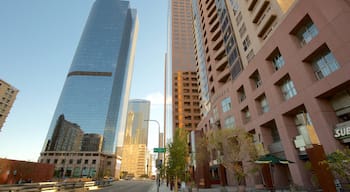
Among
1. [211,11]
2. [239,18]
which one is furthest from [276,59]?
[211,11]

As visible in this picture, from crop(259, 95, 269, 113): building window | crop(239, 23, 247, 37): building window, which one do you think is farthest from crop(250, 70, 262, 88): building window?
crop(239, 23, 247, 37): building window

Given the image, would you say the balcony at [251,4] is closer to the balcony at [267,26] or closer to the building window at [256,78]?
the balcony at [267,26]

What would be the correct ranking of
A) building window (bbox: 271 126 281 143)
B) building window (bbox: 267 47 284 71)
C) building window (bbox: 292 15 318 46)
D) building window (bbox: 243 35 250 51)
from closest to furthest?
building window (bbox: 292 15 318 46), building window (bbox: 267 47 284 71), building window (bbox: 271 126 281 143), building window (bbox: 243 35 250 51)

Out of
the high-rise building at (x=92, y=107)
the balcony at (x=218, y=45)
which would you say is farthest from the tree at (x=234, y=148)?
the high-rise building at (x=92, y=107)

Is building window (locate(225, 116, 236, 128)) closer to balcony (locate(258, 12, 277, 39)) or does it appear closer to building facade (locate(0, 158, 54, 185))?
balcony (locate(258, 12, 277, 39))

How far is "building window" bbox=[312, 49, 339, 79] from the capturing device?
55.0ft

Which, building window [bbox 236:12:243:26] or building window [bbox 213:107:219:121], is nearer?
building window [bbox 236:12:243:26]

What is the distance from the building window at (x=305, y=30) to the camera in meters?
19.0

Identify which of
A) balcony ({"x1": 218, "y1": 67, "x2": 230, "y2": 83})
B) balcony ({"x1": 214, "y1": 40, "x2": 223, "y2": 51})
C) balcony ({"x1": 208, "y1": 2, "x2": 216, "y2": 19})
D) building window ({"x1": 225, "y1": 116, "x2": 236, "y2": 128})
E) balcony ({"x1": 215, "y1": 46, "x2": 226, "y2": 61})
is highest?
balcony ({"x1": 208, "y1": 2, "x2": 216, "y2": 19})

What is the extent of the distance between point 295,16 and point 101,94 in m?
125

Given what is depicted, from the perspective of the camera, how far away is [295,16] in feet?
65.8

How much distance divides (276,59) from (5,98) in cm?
11526

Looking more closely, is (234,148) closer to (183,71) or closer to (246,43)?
(246,43)

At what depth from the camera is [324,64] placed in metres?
17.7
